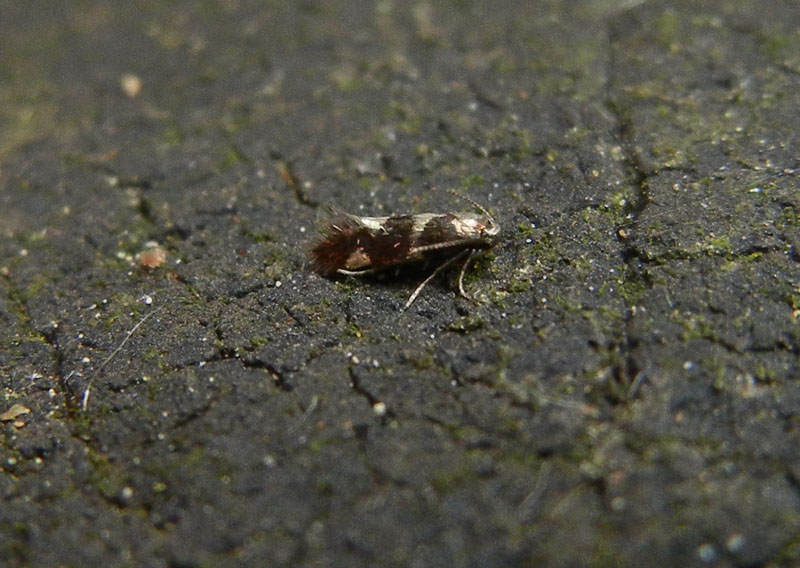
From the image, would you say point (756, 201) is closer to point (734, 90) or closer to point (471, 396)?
point (734, 90)

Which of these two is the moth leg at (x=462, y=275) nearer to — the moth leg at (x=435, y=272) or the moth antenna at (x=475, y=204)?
the moth leg at (x=435, y=272)

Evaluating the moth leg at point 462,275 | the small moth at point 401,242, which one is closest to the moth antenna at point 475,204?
the small moth at point 401,242

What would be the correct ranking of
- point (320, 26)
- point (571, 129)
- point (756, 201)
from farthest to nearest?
point (320, 26) < point (571, 129) < point (756, 201)

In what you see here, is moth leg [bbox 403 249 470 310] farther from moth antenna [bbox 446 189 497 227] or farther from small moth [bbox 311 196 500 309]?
moth antenna [bbox 446 189 497 227]

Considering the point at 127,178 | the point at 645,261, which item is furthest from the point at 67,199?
the point at 645,261

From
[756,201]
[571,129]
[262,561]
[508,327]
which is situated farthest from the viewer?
[571,129]

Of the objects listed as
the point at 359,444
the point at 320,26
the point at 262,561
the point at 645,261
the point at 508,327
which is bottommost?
the point at 262,561

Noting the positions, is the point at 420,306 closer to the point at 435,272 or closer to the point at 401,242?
the point at 435,272
